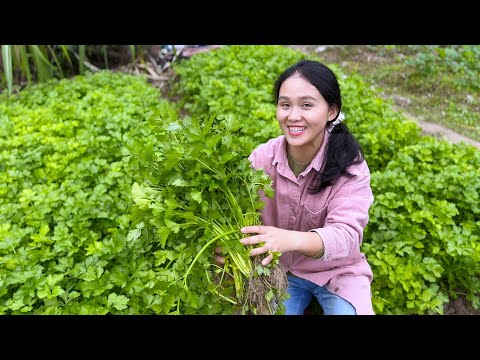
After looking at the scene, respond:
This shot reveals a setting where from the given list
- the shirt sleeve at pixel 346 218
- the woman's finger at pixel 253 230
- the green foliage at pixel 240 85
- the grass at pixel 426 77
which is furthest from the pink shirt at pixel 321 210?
the grass at pixel 426 77

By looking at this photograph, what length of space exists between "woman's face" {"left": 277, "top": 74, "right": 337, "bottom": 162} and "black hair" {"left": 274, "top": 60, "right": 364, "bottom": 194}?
33mm

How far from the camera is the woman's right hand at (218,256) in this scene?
1728 mm


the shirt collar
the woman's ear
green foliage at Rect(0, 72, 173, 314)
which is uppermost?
the woman's ear

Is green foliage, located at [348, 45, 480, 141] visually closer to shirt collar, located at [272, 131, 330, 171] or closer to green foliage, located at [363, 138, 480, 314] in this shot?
green foliage, located at [363, 138, 480, 314]

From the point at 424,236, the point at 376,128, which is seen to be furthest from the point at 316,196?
the point at 376,128

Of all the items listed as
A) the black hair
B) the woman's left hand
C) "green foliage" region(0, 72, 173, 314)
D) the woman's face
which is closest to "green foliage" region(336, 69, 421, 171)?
the black hair

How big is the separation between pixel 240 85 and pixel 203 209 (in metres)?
3.27

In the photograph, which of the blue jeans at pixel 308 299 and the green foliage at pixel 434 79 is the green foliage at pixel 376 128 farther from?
the blue jeans at pixel 308 299

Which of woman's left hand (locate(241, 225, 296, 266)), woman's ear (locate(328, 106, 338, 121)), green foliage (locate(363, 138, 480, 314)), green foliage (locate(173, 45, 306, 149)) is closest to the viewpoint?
woman's left hand (locate(241, 225, 296, 266))

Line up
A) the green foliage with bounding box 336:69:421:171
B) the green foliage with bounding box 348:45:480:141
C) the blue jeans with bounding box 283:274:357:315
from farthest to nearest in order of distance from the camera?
the green foliage with bounding box 348:45:480:141, the green foliage with bounding box 336:69:421:171, the blue jeans with bounding box 283:274:357:315

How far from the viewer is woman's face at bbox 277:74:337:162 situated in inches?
74.5

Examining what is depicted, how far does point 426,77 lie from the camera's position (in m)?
6.21

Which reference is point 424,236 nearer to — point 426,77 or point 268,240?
point 268,240

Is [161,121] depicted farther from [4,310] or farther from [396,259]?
[396,259]
